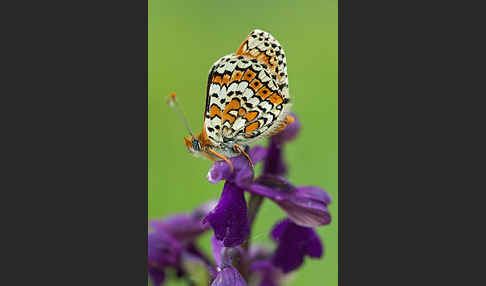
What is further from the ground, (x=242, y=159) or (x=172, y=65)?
(x=172, y=65)

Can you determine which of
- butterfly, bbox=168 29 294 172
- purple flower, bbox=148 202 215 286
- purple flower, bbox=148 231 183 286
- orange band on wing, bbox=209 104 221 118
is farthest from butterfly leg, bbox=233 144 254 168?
purple flower, bbox=148 231 183 286

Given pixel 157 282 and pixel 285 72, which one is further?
pixel 157 282

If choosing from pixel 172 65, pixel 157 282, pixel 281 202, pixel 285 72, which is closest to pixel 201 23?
pixel 172 65

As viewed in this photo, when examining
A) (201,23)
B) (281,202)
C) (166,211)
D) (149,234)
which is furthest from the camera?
(166,211)

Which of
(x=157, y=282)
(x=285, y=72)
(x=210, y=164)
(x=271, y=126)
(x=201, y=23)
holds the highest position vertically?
(x=201, y=23)

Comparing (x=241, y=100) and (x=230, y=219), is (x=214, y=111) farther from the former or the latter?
(x=230, y=219)

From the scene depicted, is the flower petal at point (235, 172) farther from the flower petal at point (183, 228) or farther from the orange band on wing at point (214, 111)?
the flower petal at point (183, 228)

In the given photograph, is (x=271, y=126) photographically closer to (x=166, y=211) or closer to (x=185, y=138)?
(x=185, y=138)

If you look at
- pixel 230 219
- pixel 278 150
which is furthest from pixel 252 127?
pixel 278 150
